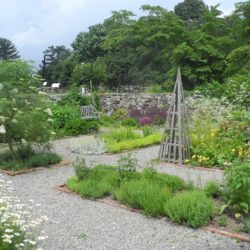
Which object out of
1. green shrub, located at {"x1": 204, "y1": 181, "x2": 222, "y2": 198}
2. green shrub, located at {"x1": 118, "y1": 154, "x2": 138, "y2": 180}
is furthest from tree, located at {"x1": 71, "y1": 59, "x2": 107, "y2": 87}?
green shrub, located at {"x1": 204, "y1": 181, "x2": 222, "y2": 198}

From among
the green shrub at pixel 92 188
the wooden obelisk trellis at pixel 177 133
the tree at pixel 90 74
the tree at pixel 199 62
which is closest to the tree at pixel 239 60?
the tree at pixel 199 62

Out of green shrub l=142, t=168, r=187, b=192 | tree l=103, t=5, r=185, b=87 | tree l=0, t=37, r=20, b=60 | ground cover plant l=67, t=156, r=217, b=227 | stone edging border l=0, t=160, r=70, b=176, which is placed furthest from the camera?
tree l=0, t=37, r=20, b=60

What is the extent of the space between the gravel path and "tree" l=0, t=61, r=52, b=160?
1817mm

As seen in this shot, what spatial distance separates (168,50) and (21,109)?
18085mm

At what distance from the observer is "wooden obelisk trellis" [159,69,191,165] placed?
831cm

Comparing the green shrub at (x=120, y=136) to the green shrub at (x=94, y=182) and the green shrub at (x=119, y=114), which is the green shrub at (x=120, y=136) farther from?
the green shrub at (x=119, y=114)

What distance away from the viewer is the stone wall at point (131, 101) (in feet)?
55.0

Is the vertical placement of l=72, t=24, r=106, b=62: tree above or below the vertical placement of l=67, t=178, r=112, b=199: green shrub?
above

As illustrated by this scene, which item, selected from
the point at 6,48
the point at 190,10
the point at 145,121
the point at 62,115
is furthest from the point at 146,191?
the point at 6,48

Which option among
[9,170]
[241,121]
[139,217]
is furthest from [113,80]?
Answer: [139,217]

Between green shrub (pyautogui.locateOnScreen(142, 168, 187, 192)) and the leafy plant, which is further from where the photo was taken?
the leafy plant

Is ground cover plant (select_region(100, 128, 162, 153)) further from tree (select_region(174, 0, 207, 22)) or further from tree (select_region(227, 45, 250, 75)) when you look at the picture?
tree (select_region(174, 0, 207, 22))

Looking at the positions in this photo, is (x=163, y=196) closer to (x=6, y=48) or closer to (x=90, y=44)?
(x=90, y=44)

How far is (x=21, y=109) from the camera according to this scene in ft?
25.3
